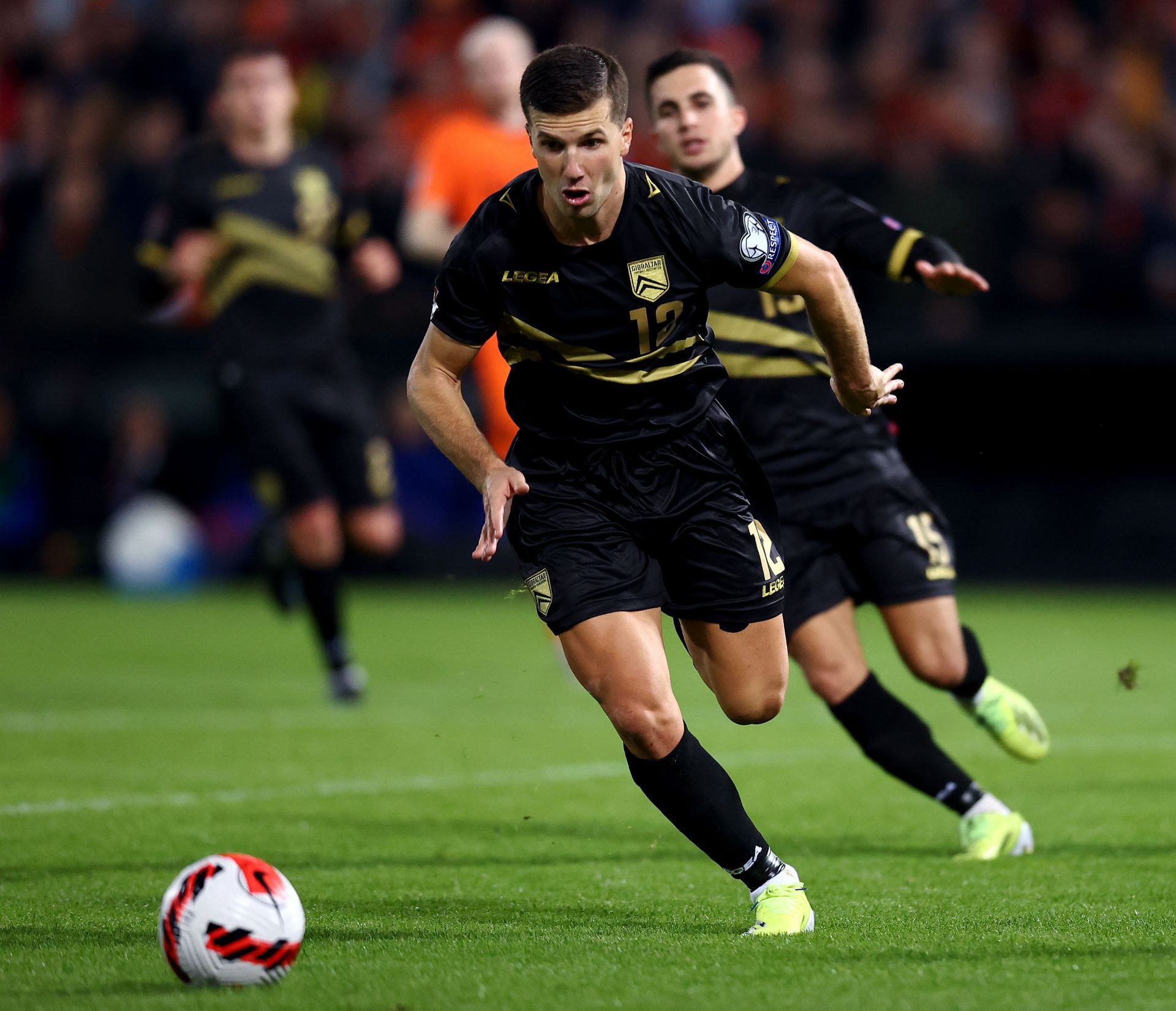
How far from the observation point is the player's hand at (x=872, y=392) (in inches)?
184

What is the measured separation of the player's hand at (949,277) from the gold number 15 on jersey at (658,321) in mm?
1176

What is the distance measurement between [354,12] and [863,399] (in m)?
14.2

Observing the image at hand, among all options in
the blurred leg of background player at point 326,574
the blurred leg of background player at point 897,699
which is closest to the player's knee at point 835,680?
the blurred leg of background player at point 897,699

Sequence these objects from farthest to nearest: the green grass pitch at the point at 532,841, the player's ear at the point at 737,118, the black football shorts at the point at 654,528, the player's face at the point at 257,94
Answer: the player's face at the point at 257,94, the player's ear at the point at 737,118, the black football shorts at the point at 654,528, the green grass pitch at the point at 532,841

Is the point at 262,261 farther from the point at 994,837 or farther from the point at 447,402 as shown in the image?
the point at 994,837

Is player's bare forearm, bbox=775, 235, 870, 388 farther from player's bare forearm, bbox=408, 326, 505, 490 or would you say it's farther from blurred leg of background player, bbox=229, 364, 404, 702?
blurred leg of background player, bbox=229, 364, 404, 702

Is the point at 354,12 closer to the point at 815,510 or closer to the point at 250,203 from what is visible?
the point at 250,203

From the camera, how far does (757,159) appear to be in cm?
1457

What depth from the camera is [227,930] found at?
12.8ft

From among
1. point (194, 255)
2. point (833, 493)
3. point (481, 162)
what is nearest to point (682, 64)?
point (833, 493)

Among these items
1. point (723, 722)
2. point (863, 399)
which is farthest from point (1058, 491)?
point (863, 399)

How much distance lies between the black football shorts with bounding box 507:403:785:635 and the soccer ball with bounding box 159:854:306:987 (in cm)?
107

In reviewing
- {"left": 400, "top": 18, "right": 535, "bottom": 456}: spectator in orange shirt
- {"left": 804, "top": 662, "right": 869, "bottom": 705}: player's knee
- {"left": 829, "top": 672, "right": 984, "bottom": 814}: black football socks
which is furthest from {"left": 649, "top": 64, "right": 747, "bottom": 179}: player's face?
{"left": 400, "top": 18, "right": 535, "bottom": 456}: spectator in orange shirt

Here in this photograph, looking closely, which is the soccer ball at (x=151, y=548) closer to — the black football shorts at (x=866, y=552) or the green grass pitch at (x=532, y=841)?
the green grass pitch at (x=532, y=841)
